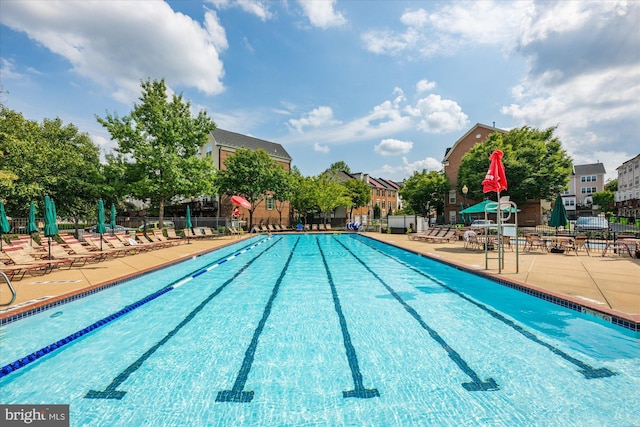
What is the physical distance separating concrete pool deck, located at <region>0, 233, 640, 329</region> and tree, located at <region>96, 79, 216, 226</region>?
13.2 m

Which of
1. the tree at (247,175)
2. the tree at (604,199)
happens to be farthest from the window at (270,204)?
the tree at (604,199)

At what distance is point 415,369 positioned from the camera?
13.3ft

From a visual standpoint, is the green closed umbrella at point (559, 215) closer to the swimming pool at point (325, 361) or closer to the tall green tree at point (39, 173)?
the swimming pool at point (325, 361)

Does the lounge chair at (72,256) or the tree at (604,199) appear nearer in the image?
the lounge chair at (72,256)

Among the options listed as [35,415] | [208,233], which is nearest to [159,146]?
[208,233]

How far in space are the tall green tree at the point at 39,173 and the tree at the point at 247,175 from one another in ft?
34.3

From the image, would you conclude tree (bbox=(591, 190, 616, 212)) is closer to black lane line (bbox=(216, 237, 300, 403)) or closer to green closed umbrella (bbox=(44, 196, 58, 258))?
black lane line (bbox=(216, 237, 300, 403))

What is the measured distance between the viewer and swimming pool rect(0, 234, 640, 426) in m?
3.18

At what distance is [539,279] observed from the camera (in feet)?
25.1

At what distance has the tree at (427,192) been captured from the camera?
40594mm

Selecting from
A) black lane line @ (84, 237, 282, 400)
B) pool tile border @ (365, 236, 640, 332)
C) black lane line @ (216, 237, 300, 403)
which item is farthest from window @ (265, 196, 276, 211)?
black lane line @ (216, 237, 300, 403)

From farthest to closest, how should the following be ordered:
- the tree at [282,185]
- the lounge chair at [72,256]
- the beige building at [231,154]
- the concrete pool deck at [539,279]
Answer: the beige building at [231,154] → the tree at [282,185] → the lounge chair at [72,256] → the concrete pool deck at [539,279]

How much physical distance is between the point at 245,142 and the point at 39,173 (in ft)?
71.2

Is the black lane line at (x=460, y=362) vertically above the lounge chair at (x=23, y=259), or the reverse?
the lounge chair at (x=23, y=259)
